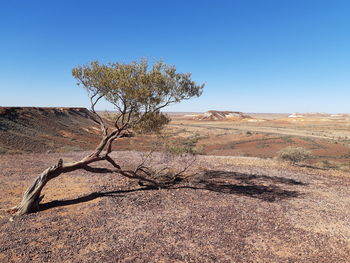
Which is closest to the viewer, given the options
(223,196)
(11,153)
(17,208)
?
(17,208)

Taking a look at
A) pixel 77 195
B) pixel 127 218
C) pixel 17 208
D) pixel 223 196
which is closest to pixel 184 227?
pixel 127 218

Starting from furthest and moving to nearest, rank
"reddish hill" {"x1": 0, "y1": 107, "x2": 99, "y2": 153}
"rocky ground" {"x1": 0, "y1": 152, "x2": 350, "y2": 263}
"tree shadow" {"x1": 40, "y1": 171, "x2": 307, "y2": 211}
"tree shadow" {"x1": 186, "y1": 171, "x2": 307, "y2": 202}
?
1. "reddish hill" {"x1": 0, "y1": 107, "x2": 99, "y2": 153}
2. "tree shadow" {"x1": 186, "y1": 171, "x2": 307, "y2": 202}
3. "tree shadow" {"x1": 40, "y1": 171, "x2": 307, "y2": 211}
4. "rocky ground" {"x1": 0, "y1": 152, "x2": 350, "y2": 263}

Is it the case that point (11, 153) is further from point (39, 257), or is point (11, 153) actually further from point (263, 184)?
point (263, 184)

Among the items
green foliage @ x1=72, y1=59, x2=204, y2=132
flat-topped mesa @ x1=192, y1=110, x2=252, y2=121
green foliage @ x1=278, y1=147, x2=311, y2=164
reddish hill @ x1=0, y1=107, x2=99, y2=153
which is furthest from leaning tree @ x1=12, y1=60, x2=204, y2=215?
flat-topped mesa @ x1=192, y1=110, x2=252, y2=121

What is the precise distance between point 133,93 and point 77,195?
5907mm

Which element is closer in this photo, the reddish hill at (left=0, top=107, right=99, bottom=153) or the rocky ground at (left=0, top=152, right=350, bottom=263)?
the rocky ground at (left=0, top=152, right=350, bottom=263)

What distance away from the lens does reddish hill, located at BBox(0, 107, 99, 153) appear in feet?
90.8

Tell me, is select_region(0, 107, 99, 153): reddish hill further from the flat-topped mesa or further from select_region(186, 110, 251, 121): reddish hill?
the flat-topped mesa

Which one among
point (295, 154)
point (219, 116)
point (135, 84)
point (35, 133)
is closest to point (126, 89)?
point (135, 84)

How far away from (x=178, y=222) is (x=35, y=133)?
34413mm

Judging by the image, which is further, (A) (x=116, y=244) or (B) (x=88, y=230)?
(B) (x=88, y=230)

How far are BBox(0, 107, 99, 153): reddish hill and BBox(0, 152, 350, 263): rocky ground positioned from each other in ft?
32.4

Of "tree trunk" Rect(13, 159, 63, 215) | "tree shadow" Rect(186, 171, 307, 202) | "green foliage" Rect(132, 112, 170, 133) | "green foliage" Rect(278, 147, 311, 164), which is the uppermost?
"green foliage" Rect(132, 112, 170, 133)

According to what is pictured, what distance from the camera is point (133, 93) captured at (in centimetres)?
1130
